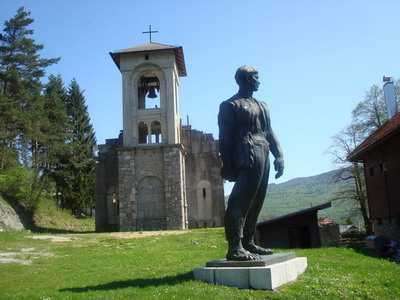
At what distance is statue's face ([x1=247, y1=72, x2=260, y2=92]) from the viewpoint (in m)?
7.30

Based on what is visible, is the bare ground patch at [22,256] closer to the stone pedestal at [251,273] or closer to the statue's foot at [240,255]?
the stone pedestal at [251,273]

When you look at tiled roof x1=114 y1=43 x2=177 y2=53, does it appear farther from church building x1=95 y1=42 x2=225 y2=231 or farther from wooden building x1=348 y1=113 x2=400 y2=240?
wooden building x1=348 y1=113 x2=400 y2=240

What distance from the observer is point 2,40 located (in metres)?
33.8

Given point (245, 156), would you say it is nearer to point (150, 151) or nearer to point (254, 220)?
point (254, 220)

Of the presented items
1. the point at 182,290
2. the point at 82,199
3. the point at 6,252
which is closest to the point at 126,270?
the point at 182,290

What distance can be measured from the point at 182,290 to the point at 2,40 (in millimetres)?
33603

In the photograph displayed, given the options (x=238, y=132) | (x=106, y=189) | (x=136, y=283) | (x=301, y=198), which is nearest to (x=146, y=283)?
(x=136, y=283)

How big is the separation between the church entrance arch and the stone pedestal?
72.5 feet

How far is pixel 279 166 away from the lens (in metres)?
7.38

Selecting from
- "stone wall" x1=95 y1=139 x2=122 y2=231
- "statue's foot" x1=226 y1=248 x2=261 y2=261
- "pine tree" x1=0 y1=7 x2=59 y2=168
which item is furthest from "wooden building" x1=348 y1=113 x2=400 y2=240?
"pine tree" x1=0 y1=7 x2=59 y2=168

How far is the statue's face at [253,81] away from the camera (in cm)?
730

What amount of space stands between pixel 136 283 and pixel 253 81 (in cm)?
389

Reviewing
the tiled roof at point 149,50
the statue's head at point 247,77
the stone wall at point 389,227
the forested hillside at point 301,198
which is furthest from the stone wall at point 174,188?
the forested hillside at point 301,198

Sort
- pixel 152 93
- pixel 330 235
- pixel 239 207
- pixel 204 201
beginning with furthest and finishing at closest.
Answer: pixel 152 93
pixel 204 201
pixel 330 235
pixel 239 207
